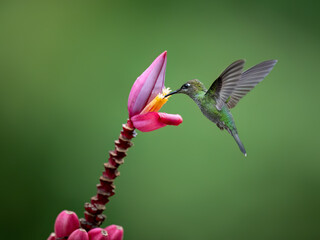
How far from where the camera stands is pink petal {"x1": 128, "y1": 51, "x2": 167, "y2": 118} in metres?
0.45

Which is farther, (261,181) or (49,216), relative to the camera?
(261,181)

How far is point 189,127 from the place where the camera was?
1.55 m

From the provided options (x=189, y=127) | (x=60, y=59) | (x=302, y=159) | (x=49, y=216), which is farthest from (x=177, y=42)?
(x=49, y=216)

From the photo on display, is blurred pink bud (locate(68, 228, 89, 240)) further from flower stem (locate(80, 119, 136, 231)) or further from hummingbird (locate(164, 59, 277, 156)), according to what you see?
hummingbird (locate(164, 59, 277, 156))

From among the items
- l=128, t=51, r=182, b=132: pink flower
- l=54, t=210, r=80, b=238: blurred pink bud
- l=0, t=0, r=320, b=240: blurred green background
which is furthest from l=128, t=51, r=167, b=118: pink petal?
l=0, t=0, r=320, b=240: blurred green background

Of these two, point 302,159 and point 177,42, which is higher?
point 177,42

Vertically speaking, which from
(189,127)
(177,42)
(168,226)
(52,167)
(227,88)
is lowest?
(168,226)

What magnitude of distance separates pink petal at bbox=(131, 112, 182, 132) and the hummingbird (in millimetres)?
155

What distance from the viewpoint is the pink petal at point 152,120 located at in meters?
0.44

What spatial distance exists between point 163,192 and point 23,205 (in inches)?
20.7

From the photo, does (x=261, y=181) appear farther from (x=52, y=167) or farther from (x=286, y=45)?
(x=52, y=167)

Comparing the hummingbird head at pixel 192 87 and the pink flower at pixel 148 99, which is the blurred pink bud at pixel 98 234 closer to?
the pink flower at pixel 148 99

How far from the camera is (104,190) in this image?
0.43 metres

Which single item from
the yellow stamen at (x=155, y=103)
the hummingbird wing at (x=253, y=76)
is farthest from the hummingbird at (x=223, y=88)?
the yellow stamen at (x=155, y=103)
